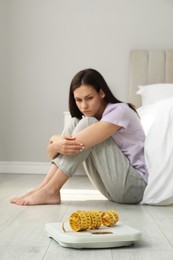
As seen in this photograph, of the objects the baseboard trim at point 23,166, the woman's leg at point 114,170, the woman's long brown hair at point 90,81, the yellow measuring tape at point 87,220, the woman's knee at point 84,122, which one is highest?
the woman's long brown hair at point 90,81

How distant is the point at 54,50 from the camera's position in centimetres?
505

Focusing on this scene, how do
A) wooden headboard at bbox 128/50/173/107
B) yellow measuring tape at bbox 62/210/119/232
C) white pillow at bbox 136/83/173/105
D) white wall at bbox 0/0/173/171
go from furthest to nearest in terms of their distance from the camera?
1. white wall at bbox 0/0/173/171
2. wooden headboard at bbox 128/50/173/107
3. white pillow at bbox 136/83/173/105
4. yellow measuring tape at bbox 62/210/119/232

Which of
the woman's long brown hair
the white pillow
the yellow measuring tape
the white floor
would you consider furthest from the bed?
the yellow measuring tape

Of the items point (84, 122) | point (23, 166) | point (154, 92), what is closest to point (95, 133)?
point (84, 122)

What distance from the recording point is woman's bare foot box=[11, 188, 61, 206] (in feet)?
8.77

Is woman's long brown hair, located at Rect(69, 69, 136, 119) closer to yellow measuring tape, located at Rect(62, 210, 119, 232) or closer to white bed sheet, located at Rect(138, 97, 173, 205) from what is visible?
white bed sheet, located at Rect(138, 97, 173, 205)

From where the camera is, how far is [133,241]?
1722mm

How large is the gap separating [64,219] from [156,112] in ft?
4.11

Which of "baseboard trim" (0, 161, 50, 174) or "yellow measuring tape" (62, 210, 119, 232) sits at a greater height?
"yellow measuring tape" (62, 210, 119, 232)

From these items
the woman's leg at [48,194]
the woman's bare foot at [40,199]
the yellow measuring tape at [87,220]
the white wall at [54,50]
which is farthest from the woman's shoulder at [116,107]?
the white wall at [54,50]

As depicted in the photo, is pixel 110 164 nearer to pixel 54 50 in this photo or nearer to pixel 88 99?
pixel 88 99

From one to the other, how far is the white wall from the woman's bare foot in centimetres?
236

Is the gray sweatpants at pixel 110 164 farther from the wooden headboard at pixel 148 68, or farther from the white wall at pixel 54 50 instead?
the white wall at pixel 54 50

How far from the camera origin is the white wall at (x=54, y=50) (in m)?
5.01
